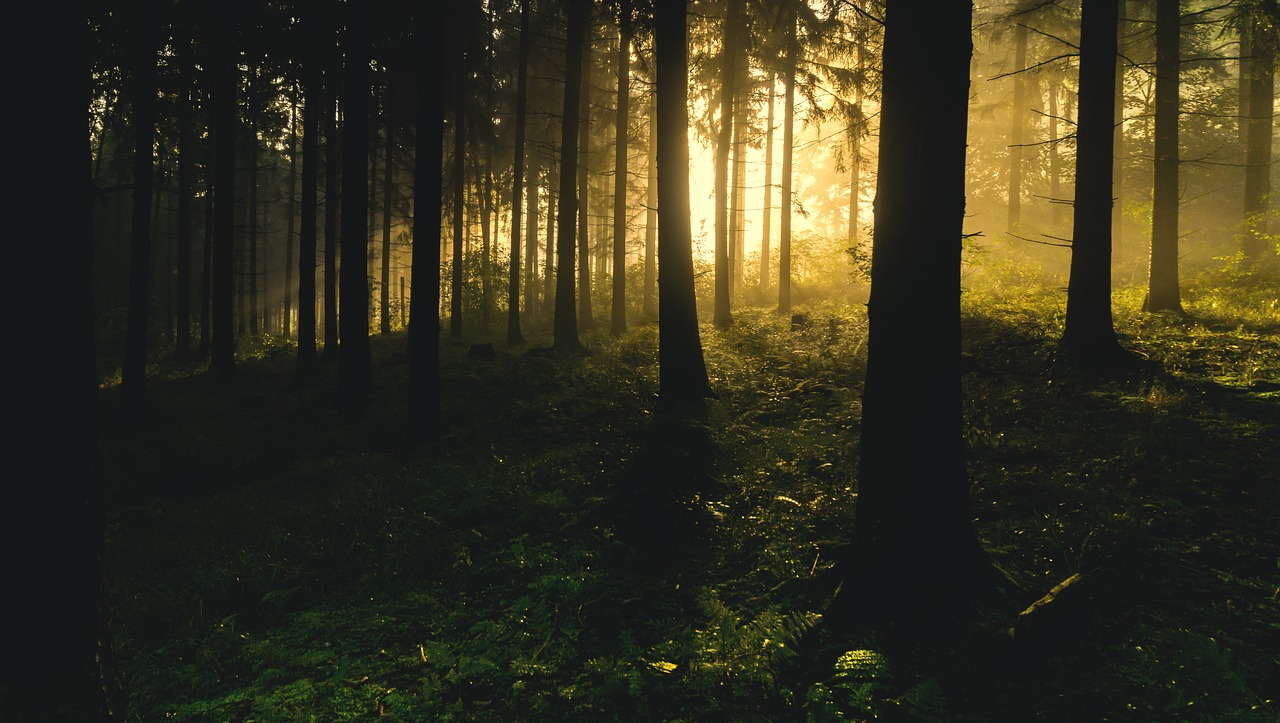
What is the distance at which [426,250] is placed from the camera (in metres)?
9.89

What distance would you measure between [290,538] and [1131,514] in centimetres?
807

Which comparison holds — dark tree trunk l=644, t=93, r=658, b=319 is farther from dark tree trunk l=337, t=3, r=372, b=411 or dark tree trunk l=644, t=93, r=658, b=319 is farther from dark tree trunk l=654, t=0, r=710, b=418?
dark tree trunk l=654, t=0, r=710, b=418

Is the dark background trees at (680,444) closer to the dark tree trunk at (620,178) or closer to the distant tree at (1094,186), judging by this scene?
the distant tree at (1094,186)

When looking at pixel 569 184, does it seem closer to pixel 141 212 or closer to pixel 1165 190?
pixel 141 212

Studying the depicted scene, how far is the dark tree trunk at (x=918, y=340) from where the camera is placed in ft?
13.3

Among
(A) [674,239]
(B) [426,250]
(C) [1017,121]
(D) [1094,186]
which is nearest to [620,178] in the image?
(A) [674,239]

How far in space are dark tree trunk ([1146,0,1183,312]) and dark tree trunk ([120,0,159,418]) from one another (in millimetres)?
21993

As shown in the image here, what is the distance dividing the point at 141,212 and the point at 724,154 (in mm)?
15684

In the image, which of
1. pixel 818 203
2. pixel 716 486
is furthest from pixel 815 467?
pixel 818 203

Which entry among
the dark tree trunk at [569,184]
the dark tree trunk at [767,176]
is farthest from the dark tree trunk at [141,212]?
the dark tree trunk at [767,176]

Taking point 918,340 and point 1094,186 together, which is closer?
point 918,340

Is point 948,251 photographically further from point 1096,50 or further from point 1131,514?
point 1096,50

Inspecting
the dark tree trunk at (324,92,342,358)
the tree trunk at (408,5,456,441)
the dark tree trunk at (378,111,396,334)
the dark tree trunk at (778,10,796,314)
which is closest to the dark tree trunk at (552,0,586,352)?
the tree trunk at (408,5,456,441)

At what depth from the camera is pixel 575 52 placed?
16750 millimetres
